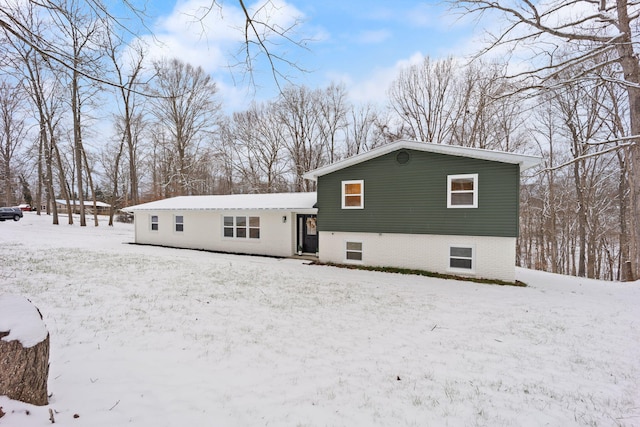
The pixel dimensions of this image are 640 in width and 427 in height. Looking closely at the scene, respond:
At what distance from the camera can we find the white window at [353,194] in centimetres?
1167

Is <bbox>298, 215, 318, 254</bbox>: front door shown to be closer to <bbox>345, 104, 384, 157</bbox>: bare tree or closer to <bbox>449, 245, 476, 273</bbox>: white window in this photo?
<bbox>449, 245, 476, 273</bbox>: white window

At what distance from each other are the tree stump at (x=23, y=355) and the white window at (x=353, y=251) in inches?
402

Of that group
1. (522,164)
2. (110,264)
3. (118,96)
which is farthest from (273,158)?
(118,96)

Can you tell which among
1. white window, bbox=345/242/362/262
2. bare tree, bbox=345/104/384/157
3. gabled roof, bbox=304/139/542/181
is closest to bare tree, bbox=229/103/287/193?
bare tree, bbox=345/104/384/157

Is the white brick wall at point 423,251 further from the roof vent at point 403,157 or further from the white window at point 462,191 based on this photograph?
the roof vent at point 403,157

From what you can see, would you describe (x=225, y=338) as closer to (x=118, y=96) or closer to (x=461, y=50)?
(x=118, y=96)

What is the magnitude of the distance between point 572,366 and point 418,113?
70.0ft

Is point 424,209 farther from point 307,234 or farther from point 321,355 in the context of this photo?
point 321,355

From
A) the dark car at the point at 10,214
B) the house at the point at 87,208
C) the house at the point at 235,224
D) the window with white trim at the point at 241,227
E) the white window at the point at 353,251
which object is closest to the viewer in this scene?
the white window at the point at 353,251

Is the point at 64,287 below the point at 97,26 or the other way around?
below

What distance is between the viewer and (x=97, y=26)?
145 inches

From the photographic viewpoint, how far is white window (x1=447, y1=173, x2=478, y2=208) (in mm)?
9914

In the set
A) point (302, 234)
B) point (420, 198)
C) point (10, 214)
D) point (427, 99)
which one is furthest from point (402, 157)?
point (10, 214)

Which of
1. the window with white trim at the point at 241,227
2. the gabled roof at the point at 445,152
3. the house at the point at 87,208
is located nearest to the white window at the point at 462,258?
the gabled roof at the point at 445,152
